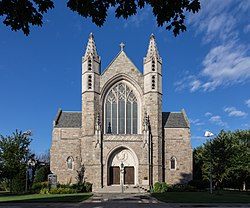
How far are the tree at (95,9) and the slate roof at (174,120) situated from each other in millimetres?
35091

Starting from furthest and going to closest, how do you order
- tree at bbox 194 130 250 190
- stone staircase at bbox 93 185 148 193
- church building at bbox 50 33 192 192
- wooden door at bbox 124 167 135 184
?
wooden door at bbox 124 167 135 184 < church building at bbox 50 33 192 192 < stone staircase at bbox 93 185 148 193 < tree at bbox 194 130 250 190

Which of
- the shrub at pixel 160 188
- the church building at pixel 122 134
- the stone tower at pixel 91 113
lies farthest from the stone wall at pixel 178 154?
Answer: the stone tower at pixel 91 113

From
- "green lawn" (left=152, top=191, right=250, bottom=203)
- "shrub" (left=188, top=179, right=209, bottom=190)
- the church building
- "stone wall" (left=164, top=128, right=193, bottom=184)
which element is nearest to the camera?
"green lawn" (left=152, top=191, right=250, bottom=203)

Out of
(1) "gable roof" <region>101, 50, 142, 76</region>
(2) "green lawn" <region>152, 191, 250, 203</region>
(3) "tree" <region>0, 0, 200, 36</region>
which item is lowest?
(2) "green lawn" <region>152, 191, 250, 203</region>

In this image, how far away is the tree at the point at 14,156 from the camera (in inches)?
1311

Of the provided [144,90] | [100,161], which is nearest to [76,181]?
[100,161]

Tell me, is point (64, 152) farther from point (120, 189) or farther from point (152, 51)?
point (152, 51)

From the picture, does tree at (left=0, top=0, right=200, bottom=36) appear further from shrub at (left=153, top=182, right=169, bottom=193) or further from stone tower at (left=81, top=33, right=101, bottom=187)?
stone tower at (left=81, top=33, right=101, bottom=187)

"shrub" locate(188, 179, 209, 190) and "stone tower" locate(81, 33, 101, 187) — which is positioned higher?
"stone tower" locate(81, 33, 101, 187)

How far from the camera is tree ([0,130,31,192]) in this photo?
33.3 metres

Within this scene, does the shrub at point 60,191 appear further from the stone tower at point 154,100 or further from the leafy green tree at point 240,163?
the leafy green tree at point 240,163

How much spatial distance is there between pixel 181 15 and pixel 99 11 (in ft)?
5.82

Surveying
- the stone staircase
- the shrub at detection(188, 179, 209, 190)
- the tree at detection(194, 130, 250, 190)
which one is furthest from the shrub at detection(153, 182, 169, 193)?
the shrub at detection(188, 179, 209, 190)

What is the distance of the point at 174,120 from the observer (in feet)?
142
